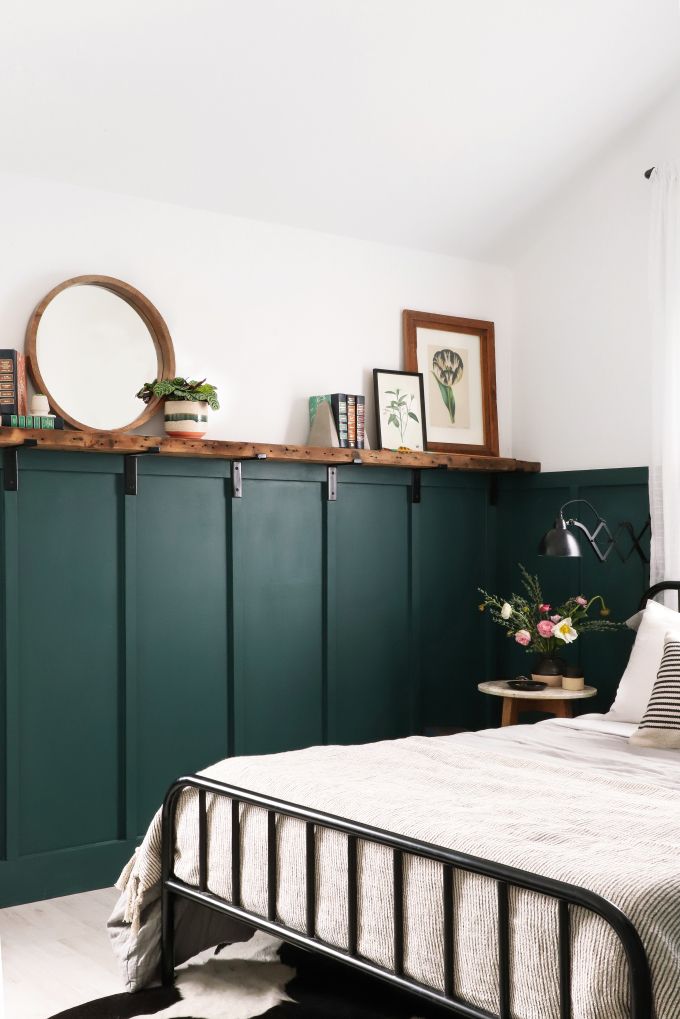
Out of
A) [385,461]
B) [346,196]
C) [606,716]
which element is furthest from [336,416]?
[606,716]

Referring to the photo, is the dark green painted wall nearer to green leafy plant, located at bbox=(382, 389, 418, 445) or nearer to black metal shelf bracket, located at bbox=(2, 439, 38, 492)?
black metal shelf bracket, located at bbox=(2, 439, 38, 492)

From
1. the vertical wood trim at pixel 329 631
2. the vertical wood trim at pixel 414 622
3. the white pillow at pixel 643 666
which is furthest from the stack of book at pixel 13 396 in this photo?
the white pillow at pixel 643 666

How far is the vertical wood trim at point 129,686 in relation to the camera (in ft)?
12.7

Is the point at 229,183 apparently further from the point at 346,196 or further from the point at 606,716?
the point at 606,716

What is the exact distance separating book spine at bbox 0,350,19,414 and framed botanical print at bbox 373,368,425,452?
5.10ft

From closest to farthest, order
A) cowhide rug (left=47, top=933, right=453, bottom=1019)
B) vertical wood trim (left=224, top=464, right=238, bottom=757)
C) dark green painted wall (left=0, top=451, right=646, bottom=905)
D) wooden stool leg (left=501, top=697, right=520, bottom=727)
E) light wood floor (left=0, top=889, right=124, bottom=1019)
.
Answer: cowhide rug (left=47, top=933, right=453, bottom=1019)
light wood floor (left=0, top=889, right=124, bottom=1019)
dark green painted wall (left=0, top=451, right=646, bottom=905)
vertical wood trim (left=224, top=464, right=238, bottom=757)
wooden stool leg (left=501, top=697, right=520, bottom=727)

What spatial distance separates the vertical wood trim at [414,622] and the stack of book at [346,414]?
0.45 m

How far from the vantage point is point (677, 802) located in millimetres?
2385

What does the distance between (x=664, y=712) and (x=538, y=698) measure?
3.48 ft

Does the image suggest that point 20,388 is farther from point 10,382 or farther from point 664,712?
point 664,712

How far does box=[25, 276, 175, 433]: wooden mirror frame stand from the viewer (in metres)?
3.69

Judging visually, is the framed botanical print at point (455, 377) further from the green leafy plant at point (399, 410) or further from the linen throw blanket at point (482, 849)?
the linen throw blanket at point (482, 849)

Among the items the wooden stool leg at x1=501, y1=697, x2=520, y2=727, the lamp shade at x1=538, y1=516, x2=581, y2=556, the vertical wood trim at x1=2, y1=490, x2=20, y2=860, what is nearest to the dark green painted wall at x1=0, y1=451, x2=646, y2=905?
the vertical wood trim at x1=2, y1=490, x2=20, y2=860

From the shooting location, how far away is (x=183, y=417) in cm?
390
